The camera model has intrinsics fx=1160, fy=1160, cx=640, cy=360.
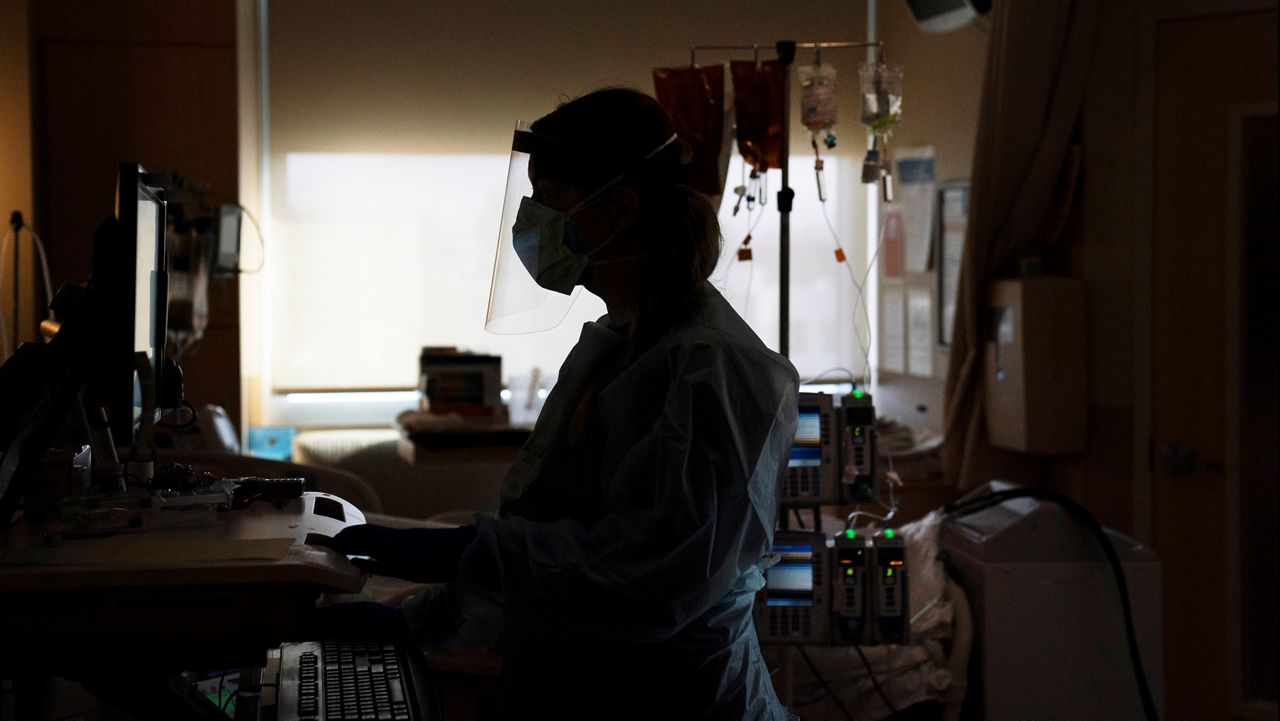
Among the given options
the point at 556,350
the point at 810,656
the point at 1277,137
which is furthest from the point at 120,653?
the point at 556,350

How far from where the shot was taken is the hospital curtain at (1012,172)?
364 cm

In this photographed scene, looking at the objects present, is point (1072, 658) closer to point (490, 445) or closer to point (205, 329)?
point (490, 445)

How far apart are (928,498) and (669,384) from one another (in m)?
3.00

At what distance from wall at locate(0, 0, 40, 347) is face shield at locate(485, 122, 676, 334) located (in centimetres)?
290

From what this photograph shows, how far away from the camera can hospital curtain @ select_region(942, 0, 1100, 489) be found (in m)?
3.64

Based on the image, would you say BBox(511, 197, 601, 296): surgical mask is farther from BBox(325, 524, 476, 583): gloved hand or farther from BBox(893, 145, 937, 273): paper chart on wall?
BBox(893, 145, 937, 273): paper chart on wall

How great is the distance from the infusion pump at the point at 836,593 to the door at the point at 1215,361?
131 cm

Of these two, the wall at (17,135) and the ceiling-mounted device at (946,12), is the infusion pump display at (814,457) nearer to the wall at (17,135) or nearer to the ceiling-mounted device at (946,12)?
the ceiling-mounted device at (946,12)

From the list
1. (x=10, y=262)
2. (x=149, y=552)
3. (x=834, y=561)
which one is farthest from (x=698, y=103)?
(x=10, y=262)

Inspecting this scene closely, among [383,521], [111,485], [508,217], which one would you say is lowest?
[383,521]

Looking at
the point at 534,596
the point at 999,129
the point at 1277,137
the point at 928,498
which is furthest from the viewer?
the point at 928,498

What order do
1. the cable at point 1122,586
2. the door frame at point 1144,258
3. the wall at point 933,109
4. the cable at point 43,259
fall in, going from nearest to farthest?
the cable at point 1122,586 < the door frame at point 1144,258 < the cable at point 43,259 < the wall at point 933,109

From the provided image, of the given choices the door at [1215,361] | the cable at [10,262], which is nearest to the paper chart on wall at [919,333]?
the door at [1215,361]

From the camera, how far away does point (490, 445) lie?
396 centimetres
